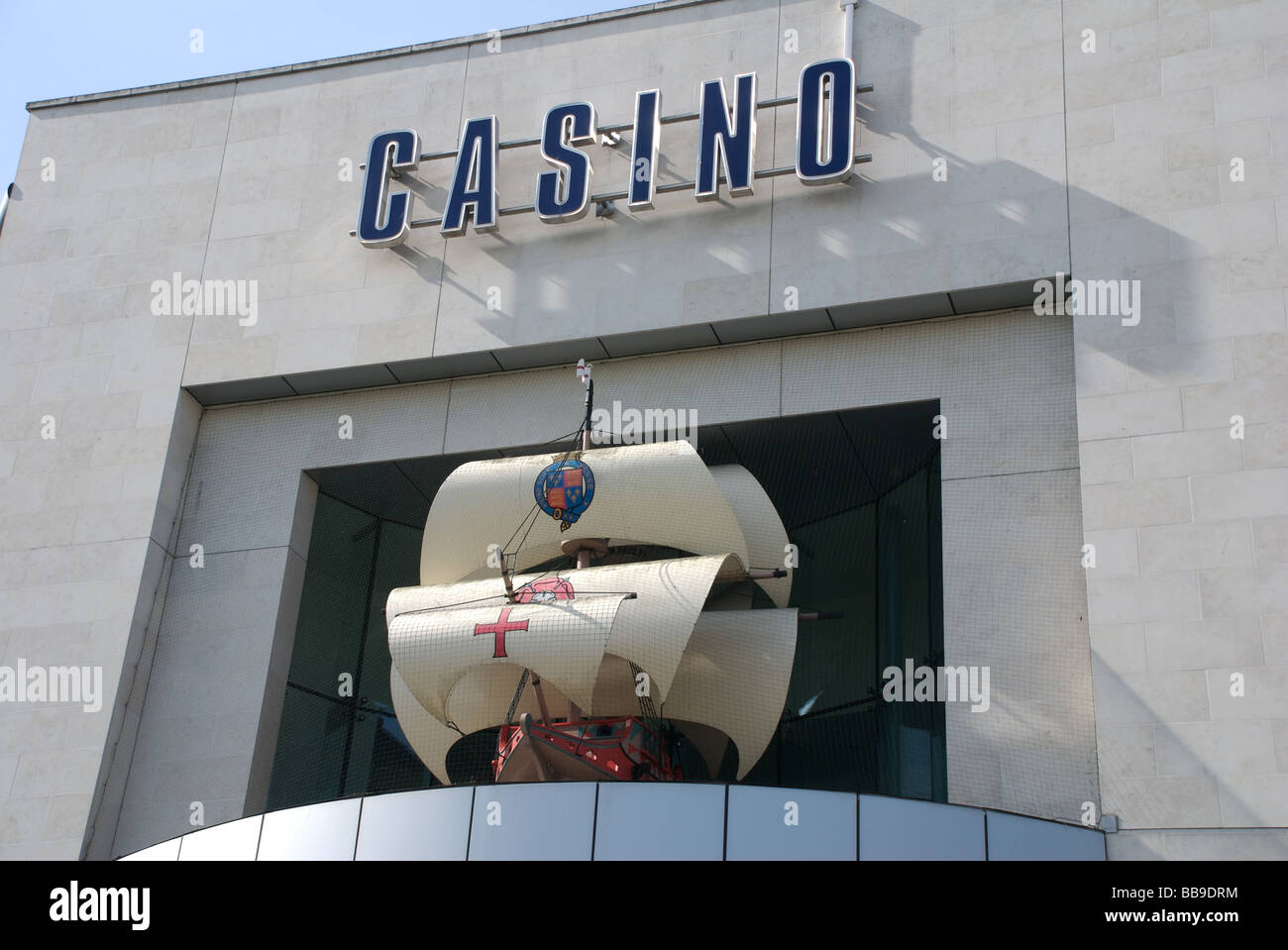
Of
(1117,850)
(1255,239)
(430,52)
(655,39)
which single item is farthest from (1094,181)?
(430,52)

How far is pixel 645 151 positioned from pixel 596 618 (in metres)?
7.72

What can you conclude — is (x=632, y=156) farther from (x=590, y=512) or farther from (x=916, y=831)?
(x=916, y=831)

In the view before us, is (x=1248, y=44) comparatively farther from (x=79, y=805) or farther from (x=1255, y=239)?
(x=79, y=805)

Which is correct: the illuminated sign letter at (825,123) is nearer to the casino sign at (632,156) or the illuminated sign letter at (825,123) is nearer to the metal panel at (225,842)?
the casino sign at (632,156)

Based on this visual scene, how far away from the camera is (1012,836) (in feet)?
66.1

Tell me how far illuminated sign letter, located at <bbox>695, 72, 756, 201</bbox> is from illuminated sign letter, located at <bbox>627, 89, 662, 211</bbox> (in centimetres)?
A: 76

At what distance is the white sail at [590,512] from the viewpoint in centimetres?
2589

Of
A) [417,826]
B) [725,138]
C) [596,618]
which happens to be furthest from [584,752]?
[725,138]

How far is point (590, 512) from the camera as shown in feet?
86.5

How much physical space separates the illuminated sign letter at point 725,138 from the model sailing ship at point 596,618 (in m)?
3.61

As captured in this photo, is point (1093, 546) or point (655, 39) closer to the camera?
point (1093, 546)

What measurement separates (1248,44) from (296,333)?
1523 centimetres

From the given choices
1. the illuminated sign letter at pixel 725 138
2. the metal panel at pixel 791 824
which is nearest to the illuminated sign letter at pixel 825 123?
the illuminated sign letter at pixel 725 138

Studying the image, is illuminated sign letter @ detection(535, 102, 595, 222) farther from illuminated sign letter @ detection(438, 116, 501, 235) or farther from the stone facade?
illuminated sign letter @ detection(438, 116, 501, 235)
